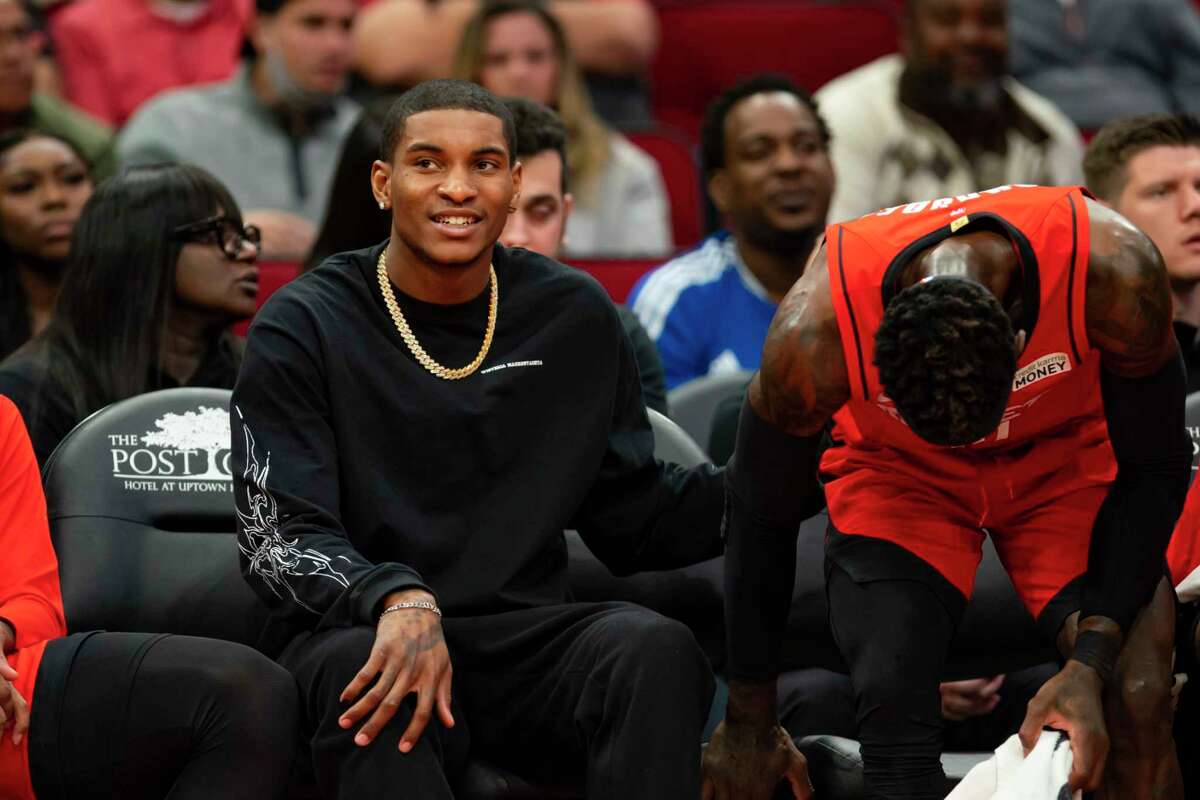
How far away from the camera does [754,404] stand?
8.28 ft

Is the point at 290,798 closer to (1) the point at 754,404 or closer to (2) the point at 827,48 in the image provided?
(1) the point at 754,404

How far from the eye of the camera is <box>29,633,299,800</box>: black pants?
244 centimetres

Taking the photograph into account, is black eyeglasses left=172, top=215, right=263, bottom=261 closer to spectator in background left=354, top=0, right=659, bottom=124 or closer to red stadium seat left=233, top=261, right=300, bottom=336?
red stadium seat left=233, top=261, right=300, bottom=336

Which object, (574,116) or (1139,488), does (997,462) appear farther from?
(574,116)

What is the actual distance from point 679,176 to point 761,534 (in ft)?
9.83

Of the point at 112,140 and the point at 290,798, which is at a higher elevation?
the point at 112,140

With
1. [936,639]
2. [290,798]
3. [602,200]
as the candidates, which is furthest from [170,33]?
[936,639]

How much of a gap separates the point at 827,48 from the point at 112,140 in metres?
2.28

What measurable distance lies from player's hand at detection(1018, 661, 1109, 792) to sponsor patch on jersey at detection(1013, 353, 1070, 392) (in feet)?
1.29

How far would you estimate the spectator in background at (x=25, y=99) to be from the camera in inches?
193

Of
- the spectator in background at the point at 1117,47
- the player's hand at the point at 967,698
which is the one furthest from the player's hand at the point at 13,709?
the spectator in background at the point at 1117,47

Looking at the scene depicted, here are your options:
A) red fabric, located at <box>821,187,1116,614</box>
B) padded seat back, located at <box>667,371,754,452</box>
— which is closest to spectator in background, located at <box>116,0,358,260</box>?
padded seat back, located at <box>667,371,754,452</box>

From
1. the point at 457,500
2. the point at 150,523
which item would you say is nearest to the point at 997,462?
the point at 457,500

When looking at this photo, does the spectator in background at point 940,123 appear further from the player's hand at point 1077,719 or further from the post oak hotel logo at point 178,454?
the player's hand at point 1077,719
